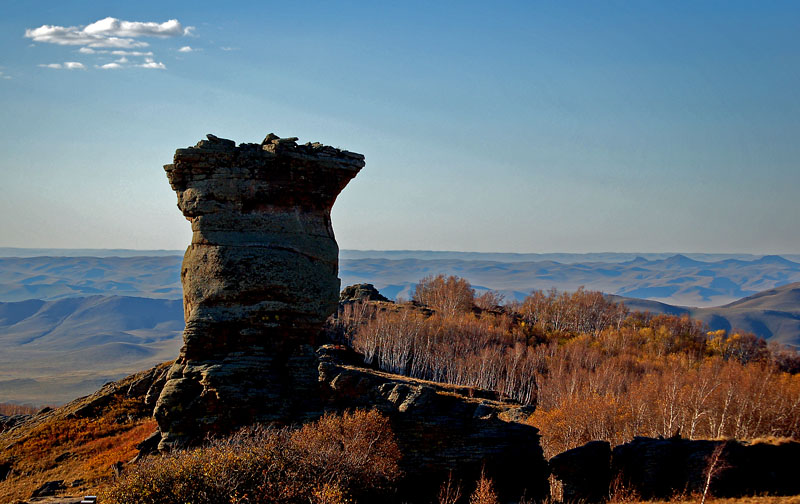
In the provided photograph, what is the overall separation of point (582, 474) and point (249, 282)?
15.0 metres

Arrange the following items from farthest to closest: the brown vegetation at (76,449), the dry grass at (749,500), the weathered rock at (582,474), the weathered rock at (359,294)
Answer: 1. the weathered rock at (359,294)
2. the dry grass at (749,500)
3. the weathered rock at (582,474)
4. the brown vegetation at (76,449)

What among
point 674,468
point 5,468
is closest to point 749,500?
point 674,468

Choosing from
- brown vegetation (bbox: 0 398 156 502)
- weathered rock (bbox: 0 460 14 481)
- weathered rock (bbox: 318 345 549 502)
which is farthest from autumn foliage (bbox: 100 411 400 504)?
weathered rock (bbox: 0 460 14 481)

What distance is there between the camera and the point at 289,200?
24.8m

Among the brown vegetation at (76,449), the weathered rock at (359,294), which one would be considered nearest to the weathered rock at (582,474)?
the brown vegetation at (76,449)

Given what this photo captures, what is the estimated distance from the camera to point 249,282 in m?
23.7

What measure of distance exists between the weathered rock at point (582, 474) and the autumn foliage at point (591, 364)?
13807 mm

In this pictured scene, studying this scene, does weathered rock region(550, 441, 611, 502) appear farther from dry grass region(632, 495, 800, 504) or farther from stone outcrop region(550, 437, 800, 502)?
dry grass region(632, 495, 800, 504)

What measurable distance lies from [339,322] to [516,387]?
2604 cm

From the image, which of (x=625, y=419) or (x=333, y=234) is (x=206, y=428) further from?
(x=625, y=419)

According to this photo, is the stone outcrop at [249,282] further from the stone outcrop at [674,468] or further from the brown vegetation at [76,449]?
Answer: the stone outcrop at [674,468]

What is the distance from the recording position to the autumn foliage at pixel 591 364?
164 feet

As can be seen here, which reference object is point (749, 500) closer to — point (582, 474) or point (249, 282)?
point (582, 474)

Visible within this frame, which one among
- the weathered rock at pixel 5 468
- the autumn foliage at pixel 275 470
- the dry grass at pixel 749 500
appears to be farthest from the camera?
the weathered rock at pixel 5 468
